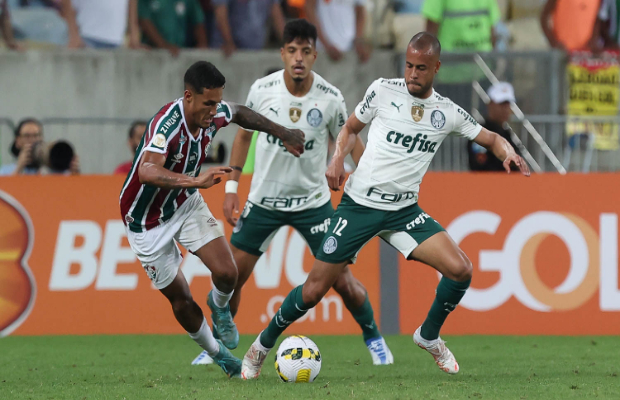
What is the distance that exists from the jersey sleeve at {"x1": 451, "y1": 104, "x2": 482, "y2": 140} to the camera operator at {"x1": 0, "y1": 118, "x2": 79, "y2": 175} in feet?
17.8

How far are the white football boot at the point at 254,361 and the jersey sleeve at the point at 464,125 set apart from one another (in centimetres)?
230

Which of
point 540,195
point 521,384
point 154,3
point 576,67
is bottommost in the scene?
point 521,384

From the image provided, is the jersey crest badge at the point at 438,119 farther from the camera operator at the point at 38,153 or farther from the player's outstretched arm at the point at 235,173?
the camera operator at the point at 38,153

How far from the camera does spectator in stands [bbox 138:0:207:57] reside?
14.0m

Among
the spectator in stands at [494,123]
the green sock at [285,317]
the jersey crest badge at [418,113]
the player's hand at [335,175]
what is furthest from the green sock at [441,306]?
the spectator in stands at [494,123]

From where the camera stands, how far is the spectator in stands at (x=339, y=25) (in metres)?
14.1

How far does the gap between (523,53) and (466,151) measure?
182cm

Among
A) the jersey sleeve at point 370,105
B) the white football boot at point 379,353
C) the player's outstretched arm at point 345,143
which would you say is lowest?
the white football boot at point 379,353

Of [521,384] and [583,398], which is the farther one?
[521,384]

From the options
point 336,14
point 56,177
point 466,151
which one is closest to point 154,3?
point 336,14

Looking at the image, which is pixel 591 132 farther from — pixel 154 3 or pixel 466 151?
pixel 154 3

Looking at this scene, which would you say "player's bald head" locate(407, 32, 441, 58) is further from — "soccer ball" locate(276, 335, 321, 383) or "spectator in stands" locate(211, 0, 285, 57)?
"spectator in stands" locate(211, 0, 285, 57)

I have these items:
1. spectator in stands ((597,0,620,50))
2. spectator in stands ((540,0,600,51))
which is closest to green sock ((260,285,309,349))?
spectator in stands ((540,0,600,51))

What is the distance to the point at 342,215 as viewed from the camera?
7793 millimetres
